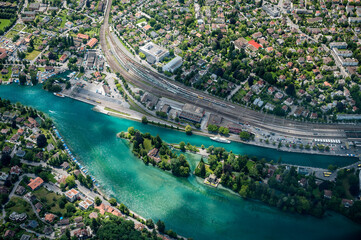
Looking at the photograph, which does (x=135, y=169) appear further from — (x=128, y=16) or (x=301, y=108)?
(x=128, y=16)

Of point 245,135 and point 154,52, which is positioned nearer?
point 245,135

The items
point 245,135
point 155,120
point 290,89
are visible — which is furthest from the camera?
point 290,89

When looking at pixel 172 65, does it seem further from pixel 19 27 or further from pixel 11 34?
pixel 11 34

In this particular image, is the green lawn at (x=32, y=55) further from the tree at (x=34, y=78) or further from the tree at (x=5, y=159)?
the tree at (x=5, y=159)

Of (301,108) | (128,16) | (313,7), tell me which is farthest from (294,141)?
(128,16)

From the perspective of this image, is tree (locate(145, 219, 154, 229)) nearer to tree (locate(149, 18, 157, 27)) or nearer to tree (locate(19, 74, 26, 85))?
tree (locate(19, 74, 26, 85))

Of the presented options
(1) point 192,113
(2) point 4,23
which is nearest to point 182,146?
(1) point 192,113
